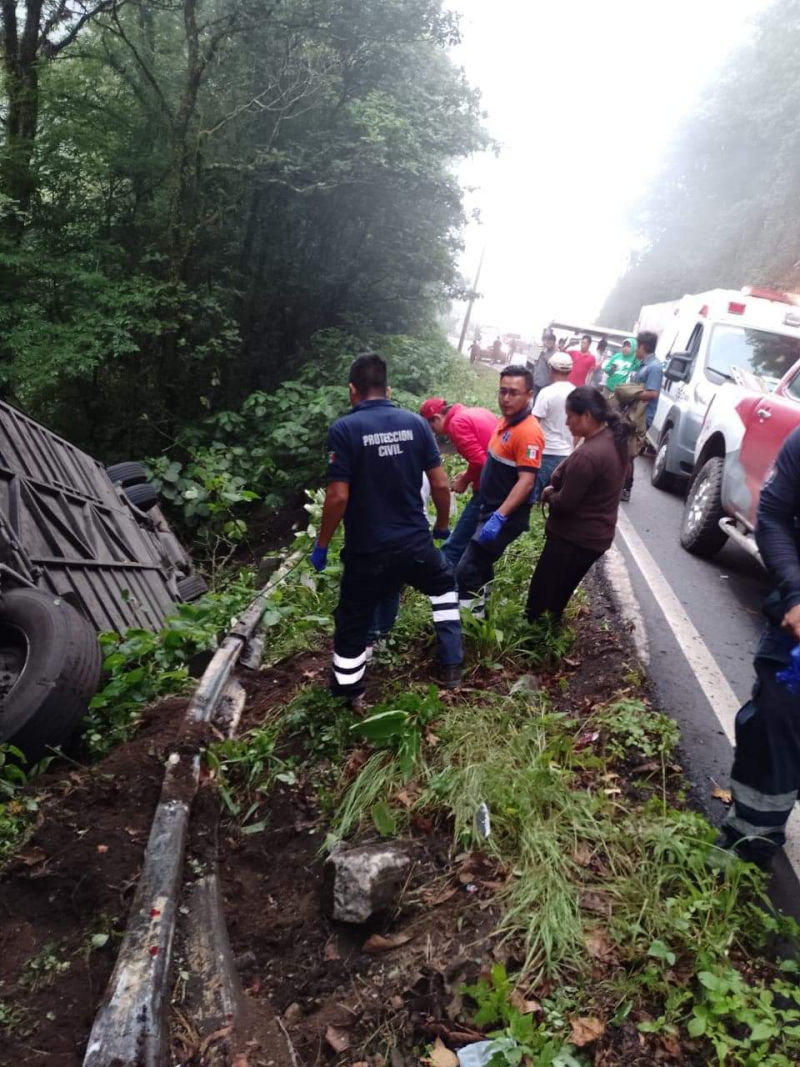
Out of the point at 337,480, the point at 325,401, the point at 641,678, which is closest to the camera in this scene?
the point at 337,480

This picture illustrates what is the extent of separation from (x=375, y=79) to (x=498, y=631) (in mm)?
12846

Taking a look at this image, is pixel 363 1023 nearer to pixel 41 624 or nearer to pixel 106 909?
pixel 106 909

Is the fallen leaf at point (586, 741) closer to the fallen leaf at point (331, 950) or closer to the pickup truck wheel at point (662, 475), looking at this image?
the fallen leaf at point (331, 950)

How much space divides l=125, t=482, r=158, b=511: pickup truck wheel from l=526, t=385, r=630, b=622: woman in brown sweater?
6117mm

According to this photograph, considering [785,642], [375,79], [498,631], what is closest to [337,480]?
[498,631]

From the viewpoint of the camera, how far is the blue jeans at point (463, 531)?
5117 millimetres

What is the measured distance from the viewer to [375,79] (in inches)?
525

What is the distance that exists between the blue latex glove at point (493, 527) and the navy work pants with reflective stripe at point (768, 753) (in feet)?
6.42

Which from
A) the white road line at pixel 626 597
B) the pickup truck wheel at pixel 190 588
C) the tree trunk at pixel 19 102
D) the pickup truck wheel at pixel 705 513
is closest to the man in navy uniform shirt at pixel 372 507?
the white road line at pixel 626 597

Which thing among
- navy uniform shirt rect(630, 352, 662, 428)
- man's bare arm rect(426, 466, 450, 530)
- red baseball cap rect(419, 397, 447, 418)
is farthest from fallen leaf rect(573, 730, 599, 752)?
navy uniform shirt rect(630, 352, 662, 428)

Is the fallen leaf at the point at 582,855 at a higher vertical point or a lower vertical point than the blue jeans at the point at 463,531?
lower

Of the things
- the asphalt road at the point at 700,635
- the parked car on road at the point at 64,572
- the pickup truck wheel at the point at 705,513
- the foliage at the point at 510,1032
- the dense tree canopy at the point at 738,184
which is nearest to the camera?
the foliage at the point at 510,1032

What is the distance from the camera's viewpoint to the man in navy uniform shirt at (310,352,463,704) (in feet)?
11.8

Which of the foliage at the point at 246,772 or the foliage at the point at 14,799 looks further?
the foliage at the point at 246,772
